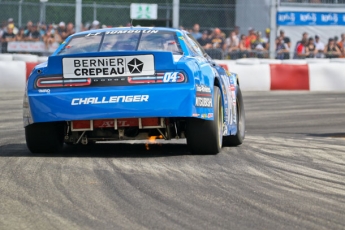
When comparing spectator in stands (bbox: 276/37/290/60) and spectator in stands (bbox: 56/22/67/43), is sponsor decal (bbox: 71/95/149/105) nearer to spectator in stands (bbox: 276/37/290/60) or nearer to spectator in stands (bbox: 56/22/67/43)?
spectator in stands (bbox: 56/22/67/43)

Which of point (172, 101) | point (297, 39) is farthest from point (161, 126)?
point (297, 39)

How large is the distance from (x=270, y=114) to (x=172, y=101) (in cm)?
763

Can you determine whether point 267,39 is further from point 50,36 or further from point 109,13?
point 50,36

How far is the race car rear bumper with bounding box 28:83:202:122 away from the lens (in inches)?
286

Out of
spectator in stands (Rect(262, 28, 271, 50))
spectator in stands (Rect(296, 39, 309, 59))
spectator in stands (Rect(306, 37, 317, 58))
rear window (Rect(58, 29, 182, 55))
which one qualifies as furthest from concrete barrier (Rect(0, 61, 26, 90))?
rear window (Rect(58, 29, 182, 55))

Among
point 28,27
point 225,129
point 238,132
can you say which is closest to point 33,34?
point 28,27

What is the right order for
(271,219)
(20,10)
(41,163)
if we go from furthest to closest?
1. (20,10)
2. (41,163)
3. (271,219)

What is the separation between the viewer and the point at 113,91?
7.29 metres

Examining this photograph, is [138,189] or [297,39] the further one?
[297,39]

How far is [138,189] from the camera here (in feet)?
18.6

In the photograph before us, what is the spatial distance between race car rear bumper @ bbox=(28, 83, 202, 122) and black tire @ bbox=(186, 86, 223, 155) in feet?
0.92

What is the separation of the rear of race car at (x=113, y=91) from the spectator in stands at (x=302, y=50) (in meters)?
16.7

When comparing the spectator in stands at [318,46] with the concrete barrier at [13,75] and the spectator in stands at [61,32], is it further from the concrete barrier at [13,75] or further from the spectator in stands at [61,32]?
the concrete barrier at [13,75]

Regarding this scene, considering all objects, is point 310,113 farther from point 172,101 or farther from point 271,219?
point 271,219
